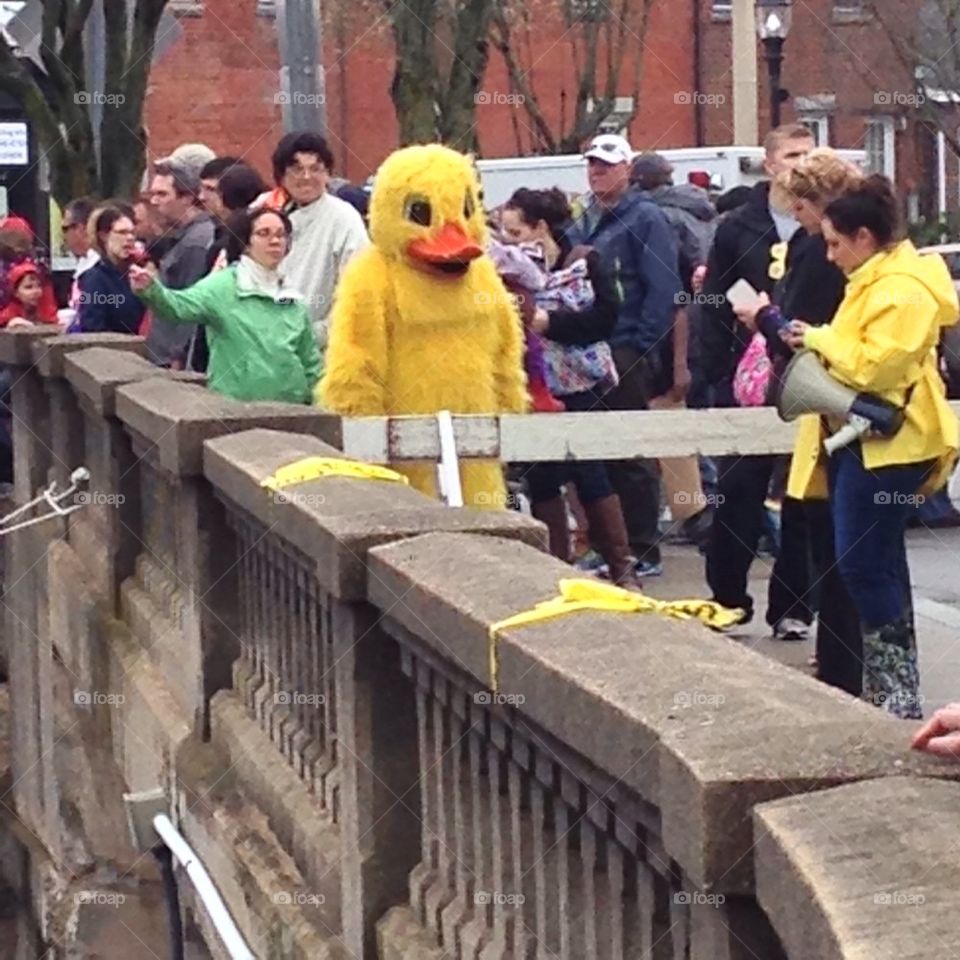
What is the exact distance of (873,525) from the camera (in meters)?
7.52

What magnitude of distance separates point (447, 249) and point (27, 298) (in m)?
5.73

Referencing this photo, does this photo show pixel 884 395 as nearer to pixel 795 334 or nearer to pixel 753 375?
pixel 795 334

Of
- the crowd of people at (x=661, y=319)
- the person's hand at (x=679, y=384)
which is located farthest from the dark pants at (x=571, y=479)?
the person's hand at (x=679, y=384)

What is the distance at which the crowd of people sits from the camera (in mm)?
7500

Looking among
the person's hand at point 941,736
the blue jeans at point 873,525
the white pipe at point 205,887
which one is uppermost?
the person's hand at point 941,736

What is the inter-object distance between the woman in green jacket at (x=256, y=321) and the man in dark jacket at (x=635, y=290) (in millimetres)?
2799

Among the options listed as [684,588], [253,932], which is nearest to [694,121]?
[684,588]

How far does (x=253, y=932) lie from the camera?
581 centimetres

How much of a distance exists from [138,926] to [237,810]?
157 centimetres

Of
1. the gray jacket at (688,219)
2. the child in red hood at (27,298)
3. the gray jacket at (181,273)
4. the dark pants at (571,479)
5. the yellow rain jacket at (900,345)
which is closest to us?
the yellow rain jacket at (900,345)

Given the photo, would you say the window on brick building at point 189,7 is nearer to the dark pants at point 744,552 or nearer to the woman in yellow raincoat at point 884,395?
the dark pants at point 744,552

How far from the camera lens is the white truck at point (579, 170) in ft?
72.1

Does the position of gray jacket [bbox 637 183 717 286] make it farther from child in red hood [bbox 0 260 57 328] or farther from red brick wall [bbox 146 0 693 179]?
red brick wall [bbox 146 0 693 179]

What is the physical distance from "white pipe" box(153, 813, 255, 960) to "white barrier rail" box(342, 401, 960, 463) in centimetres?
238
